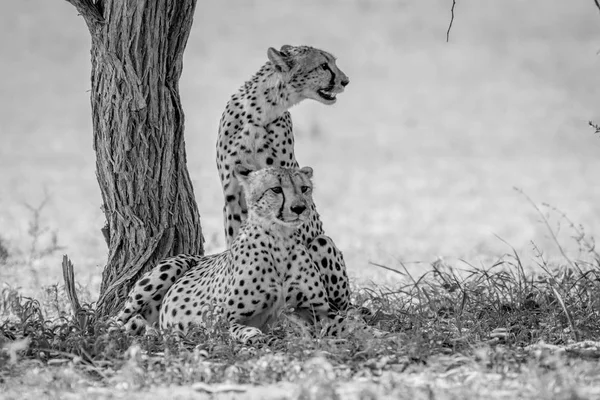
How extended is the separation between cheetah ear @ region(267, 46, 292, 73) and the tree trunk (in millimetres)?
441

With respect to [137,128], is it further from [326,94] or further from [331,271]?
[331,271]

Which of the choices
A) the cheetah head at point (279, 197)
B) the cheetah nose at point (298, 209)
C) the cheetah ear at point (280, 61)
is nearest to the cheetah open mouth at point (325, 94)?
the cheetah ear at point (280, 61)

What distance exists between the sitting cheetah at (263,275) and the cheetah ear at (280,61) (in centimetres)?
77

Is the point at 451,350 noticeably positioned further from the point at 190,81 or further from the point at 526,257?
the point at 190,81

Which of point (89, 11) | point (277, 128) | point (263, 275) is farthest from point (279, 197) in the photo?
point (89, 11)

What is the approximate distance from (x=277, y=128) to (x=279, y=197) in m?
0.79

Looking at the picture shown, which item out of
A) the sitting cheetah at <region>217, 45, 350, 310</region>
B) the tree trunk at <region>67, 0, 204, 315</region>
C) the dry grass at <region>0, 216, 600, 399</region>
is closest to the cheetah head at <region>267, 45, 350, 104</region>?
the sitting cheetah at <region>217, 45, 350, 310</region>

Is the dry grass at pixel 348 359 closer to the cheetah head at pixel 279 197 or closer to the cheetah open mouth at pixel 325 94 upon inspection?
the cheetah head at pixel 279 197

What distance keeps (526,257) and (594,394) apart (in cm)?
553

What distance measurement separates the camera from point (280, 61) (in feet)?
16.8

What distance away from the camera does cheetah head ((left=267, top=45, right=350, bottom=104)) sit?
16.9 ft

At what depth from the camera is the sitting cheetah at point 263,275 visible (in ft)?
14.2

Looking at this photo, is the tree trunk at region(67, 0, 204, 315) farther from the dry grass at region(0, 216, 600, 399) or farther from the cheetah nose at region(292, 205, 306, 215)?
the cheetah nose at region(292, 205, 306, 215)

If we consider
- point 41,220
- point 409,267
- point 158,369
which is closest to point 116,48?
point 158,369
